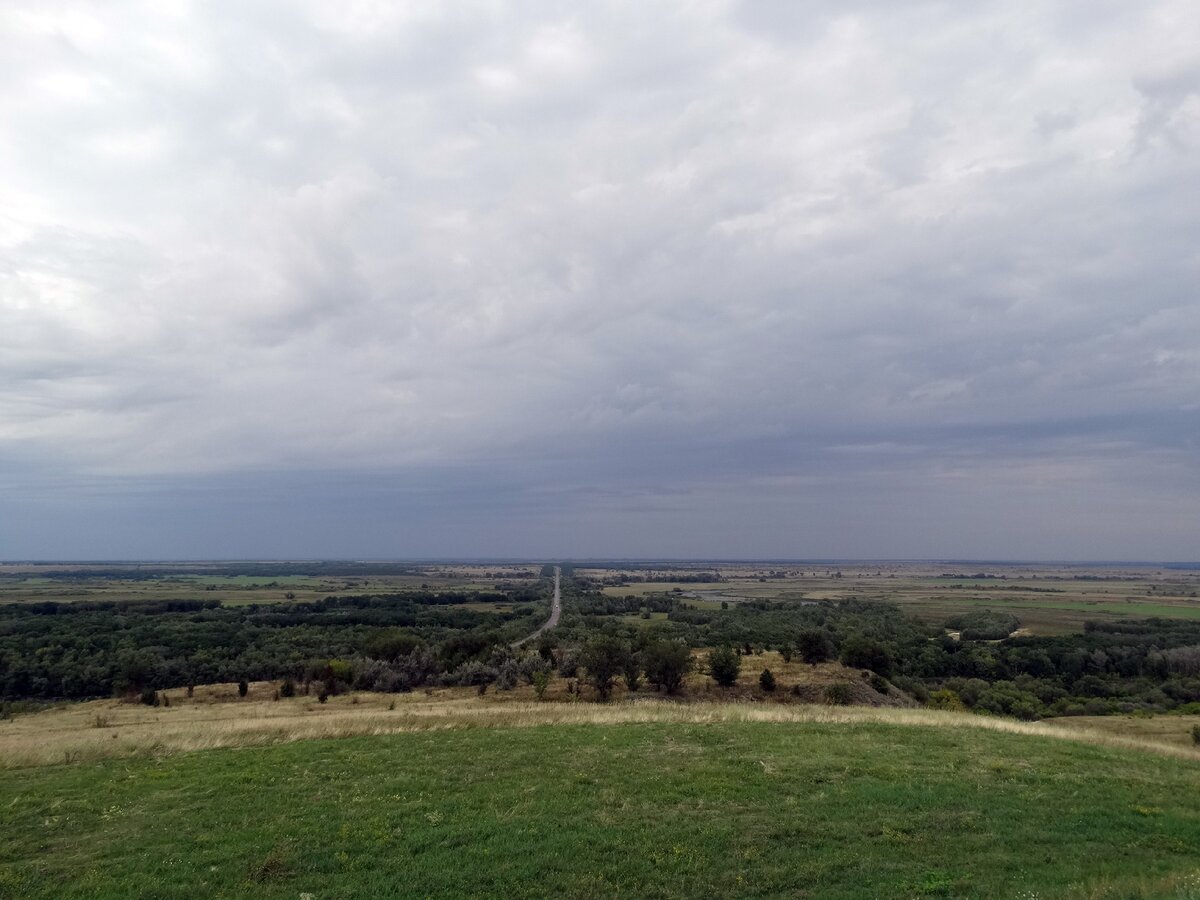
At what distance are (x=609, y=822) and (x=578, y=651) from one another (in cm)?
3772

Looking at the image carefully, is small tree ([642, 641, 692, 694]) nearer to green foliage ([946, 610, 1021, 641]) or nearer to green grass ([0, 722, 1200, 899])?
green grass ([0, 722, 1200, 899])

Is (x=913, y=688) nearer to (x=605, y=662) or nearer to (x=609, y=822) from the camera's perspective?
(x=605, y=662)

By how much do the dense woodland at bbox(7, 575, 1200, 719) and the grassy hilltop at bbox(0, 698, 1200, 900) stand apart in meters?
23.0

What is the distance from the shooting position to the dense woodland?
4922 centimetres

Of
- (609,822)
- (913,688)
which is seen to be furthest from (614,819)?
(913,688)

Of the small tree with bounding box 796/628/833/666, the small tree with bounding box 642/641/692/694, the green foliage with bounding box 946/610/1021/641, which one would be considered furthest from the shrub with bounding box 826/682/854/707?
the green foliage with bounding box 946/610/1021/641

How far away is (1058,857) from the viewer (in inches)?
496

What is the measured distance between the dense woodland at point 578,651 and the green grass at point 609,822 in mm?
23389

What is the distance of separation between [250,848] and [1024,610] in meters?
153

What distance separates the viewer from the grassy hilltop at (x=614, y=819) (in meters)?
11.8

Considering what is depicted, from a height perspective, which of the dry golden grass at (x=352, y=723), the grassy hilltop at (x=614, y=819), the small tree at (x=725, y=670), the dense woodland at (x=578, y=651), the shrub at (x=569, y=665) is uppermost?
the grassy hilltop at (x=614, y=819)

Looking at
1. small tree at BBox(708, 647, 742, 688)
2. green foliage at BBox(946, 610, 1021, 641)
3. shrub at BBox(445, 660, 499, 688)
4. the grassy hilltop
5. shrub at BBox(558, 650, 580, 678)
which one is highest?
the grassy hilltop

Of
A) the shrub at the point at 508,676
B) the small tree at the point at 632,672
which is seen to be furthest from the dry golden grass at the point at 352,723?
the shrub at the point at 508,676

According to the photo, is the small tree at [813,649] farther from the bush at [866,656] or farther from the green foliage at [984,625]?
the green foliage at [984,625]
